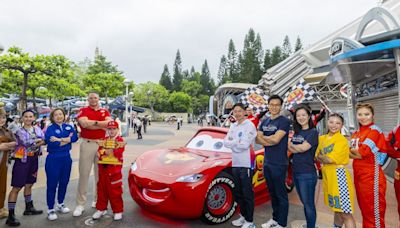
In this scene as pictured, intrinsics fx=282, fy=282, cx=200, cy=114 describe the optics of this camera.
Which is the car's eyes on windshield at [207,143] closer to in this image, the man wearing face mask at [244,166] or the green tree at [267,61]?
the man wearing face mask at [244,166]

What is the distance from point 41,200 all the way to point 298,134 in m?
4.53

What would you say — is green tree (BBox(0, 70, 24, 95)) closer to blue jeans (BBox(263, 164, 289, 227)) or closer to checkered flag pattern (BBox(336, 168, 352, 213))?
blue jeans (BBox(263, 164, 289, 227))

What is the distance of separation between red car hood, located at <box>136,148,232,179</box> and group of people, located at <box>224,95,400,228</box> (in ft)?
1.66

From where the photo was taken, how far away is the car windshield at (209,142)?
4.87 m

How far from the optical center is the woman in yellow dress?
308 cm

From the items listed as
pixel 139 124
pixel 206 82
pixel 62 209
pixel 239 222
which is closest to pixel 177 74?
pixel 206 82

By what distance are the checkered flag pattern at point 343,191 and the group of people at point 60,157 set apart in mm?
2912

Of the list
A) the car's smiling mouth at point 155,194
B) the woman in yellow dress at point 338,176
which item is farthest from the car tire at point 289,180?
the car's smiling mouth at point 155,194

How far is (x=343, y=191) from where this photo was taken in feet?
10.1

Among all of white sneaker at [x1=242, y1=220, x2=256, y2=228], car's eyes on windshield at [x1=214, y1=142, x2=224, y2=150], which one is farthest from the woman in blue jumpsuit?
white sneaker at [x1=242, y1=220, x2=256, y2=228]

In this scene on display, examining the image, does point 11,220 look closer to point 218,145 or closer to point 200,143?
point 200,143

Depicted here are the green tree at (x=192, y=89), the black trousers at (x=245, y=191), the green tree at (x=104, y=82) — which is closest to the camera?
the black trousers at (x=245, y=191)

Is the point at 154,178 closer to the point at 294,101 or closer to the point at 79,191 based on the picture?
the point at 79,191

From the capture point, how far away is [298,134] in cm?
350
